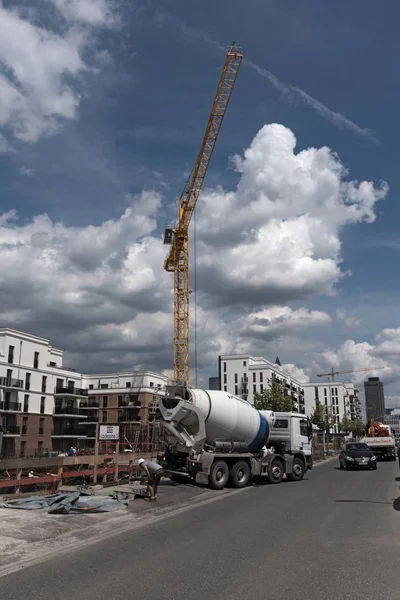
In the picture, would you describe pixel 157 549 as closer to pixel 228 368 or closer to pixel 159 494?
pixel 159 494

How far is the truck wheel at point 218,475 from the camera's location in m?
18.2

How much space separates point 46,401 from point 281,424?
1967 inches

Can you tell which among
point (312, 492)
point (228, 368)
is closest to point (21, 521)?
point (312, 492)

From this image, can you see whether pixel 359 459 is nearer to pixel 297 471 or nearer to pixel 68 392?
pixel 297 471

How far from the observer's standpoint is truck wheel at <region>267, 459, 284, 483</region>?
826 inches

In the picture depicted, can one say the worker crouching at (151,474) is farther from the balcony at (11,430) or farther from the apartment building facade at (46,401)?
the balcony at (11,430)

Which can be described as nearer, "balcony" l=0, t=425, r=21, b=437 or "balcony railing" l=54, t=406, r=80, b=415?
"balcony" l=0, t=425, r=21, b=437

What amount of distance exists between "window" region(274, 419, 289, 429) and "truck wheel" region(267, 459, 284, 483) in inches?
61.9

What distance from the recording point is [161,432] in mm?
19656

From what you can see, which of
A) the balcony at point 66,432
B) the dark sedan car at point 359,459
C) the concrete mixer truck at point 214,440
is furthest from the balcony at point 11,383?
the concrete mixer truck at point 214,440

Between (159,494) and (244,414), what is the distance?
520 cm

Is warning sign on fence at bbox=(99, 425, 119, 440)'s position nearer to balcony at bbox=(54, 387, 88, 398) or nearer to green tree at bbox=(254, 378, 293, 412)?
green tree at bbox=(254, 378, 293, 412)

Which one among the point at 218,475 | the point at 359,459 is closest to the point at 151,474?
the point at 218,475

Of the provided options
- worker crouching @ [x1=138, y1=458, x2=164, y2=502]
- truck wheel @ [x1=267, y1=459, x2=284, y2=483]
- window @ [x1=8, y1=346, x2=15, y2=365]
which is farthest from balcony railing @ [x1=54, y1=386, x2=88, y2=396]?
worker crouching @ [x1=138, y1=458, x2=164, y2=502]
